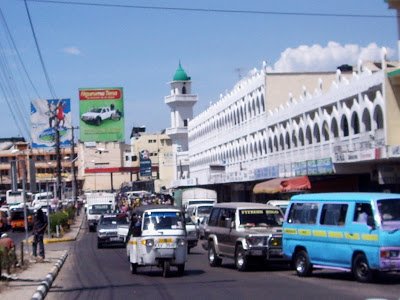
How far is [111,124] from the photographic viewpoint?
56.0m

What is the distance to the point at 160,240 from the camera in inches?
901

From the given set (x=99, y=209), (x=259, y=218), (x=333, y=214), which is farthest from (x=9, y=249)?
(x=99, y=209)

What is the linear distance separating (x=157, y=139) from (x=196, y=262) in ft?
384

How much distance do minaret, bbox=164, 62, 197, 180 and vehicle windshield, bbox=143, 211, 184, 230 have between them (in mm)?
85336

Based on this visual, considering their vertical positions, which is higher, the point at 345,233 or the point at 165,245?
the point at 345,233

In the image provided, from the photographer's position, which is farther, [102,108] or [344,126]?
[102,108]

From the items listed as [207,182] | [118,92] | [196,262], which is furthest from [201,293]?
[207,182]

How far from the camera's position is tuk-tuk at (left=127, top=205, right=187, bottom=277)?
2289cm

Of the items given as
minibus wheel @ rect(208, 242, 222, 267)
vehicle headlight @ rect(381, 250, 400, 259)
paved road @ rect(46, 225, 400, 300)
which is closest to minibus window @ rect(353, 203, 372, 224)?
vehicle headlight @ rect(381, 250, 400, 259)

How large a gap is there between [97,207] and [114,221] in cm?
2245

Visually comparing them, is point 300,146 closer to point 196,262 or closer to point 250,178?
point 250,178

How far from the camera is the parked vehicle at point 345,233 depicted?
1803 centimetres

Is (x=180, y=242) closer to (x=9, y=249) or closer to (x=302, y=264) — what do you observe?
(x=302, y=264)

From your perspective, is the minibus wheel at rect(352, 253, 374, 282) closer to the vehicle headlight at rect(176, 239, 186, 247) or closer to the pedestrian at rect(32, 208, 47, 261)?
the vehicle headlight at rect(176, 239, 186, 247)
